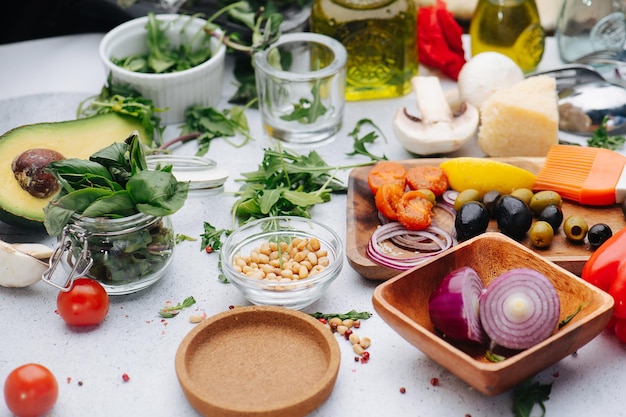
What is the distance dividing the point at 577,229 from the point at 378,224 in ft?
1.33

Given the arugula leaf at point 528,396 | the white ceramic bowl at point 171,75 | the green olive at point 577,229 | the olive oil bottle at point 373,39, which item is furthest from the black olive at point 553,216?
the white ceramic bowl at point 171,75

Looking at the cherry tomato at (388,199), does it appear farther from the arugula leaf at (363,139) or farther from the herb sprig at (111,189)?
the herb sprig at (111,189)

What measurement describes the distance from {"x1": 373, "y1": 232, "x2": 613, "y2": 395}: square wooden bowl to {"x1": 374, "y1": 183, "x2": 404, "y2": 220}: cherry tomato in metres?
0.28

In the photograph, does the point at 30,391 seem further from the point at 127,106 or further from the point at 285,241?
the point at 127,106

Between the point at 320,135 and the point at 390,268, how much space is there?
0.64 meters

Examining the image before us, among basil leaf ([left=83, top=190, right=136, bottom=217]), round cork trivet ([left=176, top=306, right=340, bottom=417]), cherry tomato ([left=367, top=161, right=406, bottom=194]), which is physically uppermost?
basil leaf ([left=83, top=190, right=136, bottom=217])

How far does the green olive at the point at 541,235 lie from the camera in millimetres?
1607

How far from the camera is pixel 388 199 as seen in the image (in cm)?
172

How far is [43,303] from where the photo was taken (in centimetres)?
158

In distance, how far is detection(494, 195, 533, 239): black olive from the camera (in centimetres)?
163

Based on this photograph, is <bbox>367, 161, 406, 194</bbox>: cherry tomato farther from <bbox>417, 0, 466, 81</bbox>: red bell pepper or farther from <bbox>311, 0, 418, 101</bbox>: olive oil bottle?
<bbox>417, 0, 466, 81</bbox>: red bell pepper

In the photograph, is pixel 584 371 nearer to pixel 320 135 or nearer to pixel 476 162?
pixel 476 162

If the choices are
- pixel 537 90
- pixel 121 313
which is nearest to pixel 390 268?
pixel 121 313

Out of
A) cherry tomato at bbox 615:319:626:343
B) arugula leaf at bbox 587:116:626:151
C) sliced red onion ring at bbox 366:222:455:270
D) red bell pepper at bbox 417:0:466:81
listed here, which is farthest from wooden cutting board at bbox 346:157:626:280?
red bell pepper at bbox 417:0:466:81
